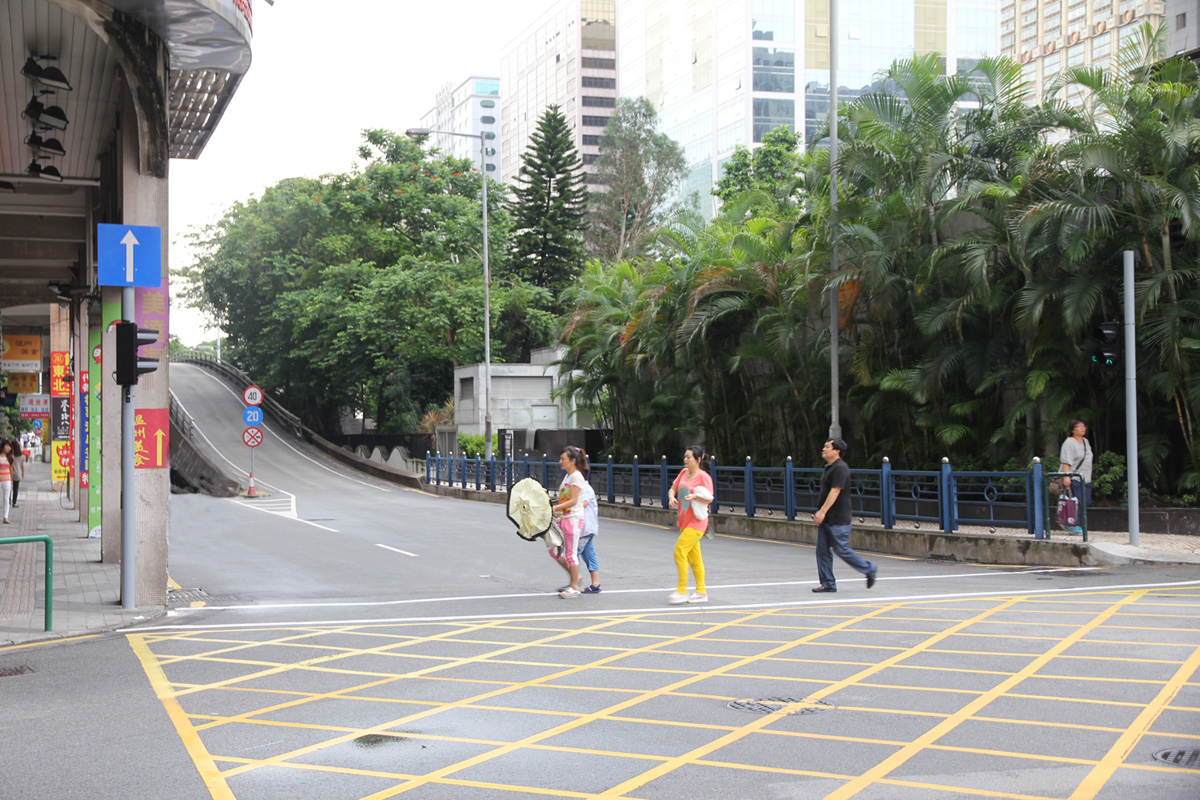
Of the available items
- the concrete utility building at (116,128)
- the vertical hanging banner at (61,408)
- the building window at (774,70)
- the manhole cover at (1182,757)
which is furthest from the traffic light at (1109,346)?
the building window at (774,70)

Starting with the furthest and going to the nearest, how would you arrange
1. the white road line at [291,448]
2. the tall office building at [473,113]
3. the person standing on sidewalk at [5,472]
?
1. the tall office building at [473,113]
2. the white road line at [291,448]
3. the person standing on sidewalk at [5,472]

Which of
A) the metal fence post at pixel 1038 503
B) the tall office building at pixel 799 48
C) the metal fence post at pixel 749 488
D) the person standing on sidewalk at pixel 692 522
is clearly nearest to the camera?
the person standing on sidewalk at pixel 692 522

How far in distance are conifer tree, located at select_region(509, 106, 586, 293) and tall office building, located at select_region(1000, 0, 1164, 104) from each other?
58.4 meters

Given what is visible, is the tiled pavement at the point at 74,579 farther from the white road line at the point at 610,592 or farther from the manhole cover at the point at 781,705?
the manhole cover at the point at 781,705

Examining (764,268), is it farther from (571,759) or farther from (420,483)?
(420,483)

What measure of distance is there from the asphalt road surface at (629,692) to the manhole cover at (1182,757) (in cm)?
2

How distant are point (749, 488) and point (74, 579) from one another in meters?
12.0

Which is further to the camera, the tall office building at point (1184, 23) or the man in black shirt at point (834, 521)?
the tall office building at point (1184, 23)

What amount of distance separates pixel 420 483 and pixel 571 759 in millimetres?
33360

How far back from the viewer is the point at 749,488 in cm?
2100

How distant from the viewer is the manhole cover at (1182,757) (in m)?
5.54

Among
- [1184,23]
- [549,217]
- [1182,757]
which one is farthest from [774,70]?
[1182,757]

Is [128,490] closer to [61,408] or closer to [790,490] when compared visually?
[790,490]

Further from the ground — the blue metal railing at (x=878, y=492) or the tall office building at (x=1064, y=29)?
the tall office building at (x=1064, y=29)
